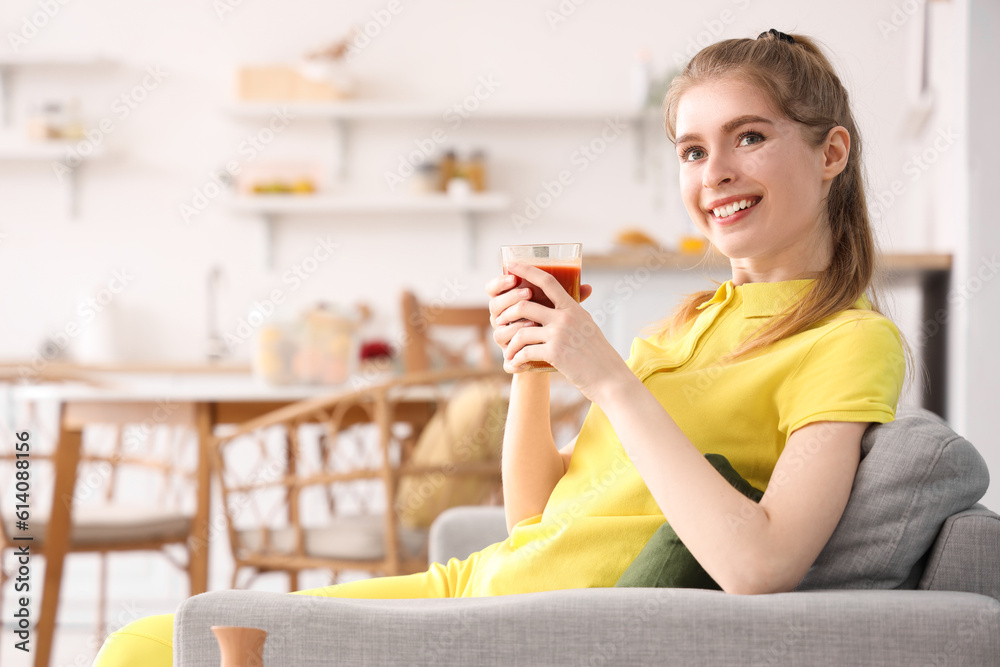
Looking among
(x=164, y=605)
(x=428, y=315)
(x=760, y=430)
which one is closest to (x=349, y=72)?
(x=428, y=315)

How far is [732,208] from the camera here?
102cm

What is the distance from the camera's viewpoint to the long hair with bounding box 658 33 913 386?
3.26 ft

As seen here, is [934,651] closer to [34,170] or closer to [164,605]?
[164,605]

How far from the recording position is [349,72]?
4277mm

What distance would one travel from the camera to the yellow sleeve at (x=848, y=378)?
0.87m

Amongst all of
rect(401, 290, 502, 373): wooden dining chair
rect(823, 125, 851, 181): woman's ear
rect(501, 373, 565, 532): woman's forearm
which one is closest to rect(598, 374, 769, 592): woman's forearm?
rect(501, 373, 565, 532): woman's forearm

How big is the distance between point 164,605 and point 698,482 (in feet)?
10.8

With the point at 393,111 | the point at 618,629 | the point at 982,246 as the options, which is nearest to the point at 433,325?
the point at 393,111

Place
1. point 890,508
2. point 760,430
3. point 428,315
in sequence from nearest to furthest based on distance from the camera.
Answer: point 890,508
point 760,430
point 428,315

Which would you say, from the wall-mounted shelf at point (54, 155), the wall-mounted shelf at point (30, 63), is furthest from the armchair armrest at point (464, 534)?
the wall-mounted shelf at point (30, 63)

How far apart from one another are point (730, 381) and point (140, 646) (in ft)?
2.21

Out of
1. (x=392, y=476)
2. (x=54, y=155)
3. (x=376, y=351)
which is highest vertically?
(x=54, y=155)

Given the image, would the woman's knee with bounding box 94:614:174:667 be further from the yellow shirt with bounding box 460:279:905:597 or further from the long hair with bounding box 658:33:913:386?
the long hair with bounding box 658:33:913:386

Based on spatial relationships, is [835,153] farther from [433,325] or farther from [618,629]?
[433,325]
